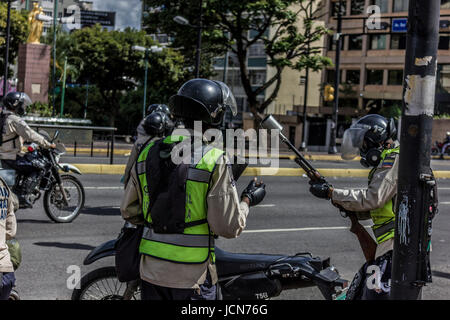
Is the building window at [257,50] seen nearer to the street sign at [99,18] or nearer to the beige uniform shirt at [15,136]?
the beige uniform shirt at [15,136]

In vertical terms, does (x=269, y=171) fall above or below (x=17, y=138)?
below

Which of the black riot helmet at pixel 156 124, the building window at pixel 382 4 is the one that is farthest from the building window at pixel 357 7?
the black riot helmet at pixel 156 124

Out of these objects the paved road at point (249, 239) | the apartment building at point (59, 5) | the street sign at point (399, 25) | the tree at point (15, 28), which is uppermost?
the apartment building at point (59, 5)

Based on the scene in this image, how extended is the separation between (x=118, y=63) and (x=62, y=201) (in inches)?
1437

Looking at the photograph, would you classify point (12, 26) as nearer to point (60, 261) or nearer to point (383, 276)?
point (60, 261)

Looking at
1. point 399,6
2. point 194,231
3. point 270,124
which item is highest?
point 399,6

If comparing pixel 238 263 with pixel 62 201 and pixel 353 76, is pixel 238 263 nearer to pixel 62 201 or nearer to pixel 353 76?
pixel 62 201

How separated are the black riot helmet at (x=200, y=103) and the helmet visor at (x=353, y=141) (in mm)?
1428

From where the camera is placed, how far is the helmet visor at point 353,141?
446 centimetres

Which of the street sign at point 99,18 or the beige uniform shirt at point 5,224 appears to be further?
the street sign at point 99,18

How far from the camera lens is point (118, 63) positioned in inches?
1752

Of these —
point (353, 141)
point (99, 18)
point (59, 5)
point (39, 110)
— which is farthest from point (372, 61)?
point (99, 18)

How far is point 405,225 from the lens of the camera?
3.47 metres

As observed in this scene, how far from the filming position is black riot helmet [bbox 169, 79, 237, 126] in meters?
3.28
